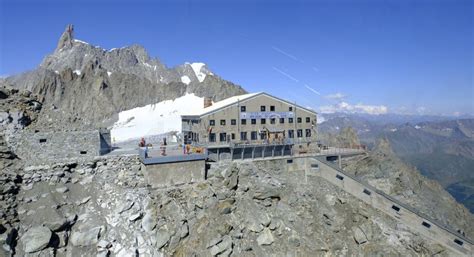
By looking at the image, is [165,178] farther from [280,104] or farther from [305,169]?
[280,104]

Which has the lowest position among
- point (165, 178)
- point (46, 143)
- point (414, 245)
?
point (414, 245)

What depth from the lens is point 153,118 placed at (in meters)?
90.8

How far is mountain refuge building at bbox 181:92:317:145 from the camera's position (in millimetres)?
38312

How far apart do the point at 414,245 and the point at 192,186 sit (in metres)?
22.5

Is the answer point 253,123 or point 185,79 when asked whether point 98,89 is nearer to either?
point 185,79

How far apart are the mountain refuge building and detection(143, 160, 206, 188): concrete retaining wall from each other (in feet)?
20.8

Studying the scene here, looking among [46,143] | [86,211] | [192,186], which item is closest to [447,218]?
[192,186]

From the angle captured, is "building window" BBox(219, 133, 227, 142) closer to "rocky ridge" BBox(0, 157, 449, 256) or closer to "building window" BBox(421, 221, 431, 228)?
"rocky ridge" BBox(0, 157, 449, 256)

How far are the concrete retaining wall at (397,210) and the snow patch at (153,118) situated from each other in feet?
127

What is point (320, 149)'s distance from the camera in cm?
4119

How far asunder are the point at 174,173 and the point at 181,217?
4.61m

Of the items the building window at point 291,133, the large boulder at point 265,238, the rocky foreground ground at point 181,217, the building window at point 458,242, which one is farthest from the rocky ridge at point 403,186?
the large boulder at point 265,238

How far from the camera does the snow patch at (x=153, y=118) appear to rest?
249ft

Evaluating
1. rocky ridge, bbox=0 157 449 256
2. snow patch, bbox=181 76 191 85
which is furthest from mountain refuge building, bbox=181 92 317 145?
snow patch, bbox=181 76 191 85
